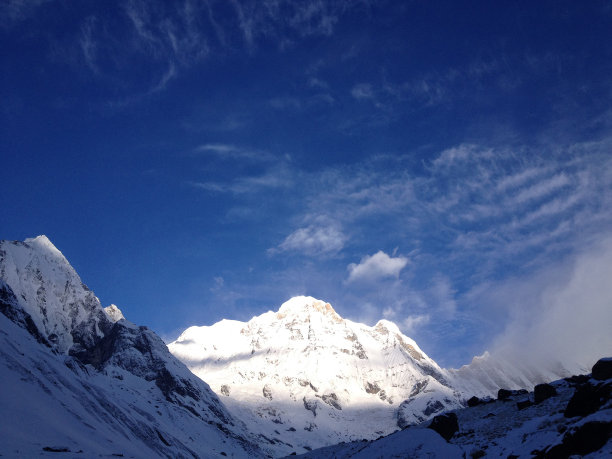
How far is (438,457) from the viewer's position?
2567cm

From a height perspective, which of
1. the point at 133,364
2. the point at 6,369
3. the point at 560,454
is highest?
the point at 133,364

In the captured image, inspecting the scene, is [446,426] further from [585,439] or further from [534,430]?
[585,439]

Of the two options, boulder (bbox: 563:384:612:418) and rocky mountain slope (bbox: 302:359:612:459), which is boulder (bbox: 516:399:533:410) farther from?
boulder (bbox: 563:384:612:418)

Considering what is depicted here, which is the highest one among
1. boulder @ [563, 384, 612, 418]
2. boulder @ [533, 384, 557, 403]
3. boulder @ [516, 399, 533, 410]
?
boulder @ [533, 384, 557, 403]

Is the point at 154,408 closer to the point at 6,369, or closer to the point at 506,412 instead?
the point at 6,369

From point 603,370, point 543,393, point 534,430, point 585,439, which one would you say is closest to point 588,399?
point 534,430

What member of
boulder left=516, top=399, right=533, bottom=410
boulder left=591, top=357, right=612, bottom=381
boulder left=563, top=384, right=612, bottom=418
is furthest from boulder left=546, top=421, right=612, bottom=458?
boulder left=516, top=399, right=533, bottom=410

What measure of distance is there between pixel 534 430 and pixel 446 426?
9638 millimetres

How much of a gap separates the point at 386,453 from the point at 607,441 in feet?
44.5

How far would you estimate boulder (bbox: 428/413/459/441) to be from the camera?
35250 millimetres

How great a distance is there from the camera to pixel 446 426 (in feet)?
117

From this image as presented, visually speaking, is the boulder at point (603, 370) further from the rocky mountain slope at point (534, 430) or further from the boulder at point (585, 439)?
the boulder at point (585, 439)

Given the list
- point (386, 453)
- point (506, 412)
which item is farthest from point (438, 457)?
point (506, 412)

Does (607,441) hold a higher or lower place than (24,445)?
lower
